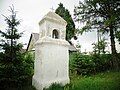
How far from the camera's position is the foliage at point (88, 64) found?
20000mm

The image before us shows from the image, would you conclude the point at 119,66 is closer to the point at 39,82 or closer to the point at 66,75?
the point at 66,75

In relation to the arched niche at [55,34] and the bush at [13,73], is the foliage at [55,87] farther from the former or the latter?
the arched niche at [55,34]

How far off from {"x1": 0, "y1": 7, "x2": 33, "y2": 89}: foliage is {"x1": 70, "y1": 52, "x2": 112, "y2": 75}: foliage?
6.61 meters

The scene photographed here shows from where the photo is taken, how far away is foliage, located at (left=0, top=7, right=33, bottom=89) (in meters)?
14.7

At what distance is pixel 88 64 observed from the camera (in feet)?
65.8

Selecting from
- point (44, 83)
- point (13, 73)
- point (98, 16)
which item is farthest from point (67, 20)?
point (44, 83)

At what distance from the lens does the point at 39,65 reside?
15344 millimetres

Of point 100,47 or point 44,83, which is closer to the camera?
point 44,83

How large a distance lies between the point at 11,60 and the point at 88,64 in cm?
887

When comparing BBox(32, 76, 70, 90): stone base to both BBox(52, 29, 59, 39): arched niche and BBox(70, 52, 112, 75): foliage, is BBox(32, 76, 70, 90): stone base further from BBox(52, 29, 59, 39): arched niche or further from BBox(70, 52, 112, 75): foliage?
BBox(70, 52, 112, 75): foliage

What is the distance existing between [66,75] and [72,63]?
5004 millimetres

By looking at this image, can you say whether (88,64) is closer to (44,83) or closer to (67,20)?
(44,83)

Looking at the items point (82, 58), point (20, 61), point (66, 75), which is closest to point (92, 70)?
point (82, 58)

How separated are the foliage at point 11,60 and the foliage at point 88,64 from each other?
6.61 meters
